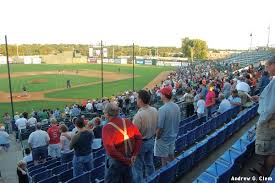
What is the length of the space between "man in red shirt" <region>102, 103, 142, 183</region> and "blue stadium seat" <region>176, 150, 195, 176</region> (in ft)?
5.36

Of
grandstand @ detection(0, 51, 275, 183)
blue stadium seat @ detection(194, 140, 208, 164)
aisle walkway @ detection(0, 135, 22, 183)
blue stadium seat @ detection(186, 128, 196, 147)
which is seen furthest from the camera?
aisle walkway @ detection(0, 135, 22, 183)

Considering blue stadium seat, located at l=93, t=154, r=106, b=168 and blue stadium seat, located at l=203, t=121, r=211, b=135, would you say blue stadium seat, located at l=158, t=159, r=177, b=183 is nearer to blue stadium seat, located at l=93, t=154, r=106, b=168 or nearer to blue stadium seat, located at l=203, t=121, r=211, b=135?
blue stadium seat, located at l=93, t=154, r=106, b=168

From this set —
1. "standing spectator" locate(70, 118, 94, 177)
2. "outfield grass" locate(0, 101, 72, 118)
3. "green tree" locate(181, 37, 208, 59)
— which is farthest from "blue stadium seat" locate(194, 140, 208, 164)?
"green tree" locate(181, 37, 208, 59)

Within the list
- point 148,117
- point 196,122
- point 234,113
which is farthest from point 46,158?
point 234,113

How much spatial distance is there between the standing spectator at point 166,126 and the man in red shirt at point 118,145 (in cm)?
124

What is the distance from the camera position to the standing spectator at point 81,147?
5.83 m

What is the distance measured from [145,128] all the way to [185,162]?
1446mm

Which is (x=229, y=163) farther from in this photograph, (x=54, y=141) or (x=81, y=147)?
(x=54, y=141)

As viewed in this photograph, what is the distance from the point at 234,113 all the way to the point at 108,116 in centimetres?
795

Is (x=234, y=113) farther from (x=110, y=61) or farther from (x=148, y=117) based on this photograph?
(x=110, y=61)

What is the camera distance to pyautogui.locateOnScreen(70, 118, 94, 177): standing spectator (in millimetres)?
5832

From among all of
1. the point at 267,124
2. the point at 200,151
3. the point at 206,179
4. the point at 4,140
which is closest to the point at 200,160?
the point at 200,151

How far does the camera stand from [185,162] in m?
5.84

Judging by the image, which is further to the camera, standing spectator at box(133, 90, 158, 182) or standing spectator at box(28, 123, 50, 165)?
standing spectator at box(28, 123, 50, 165)
